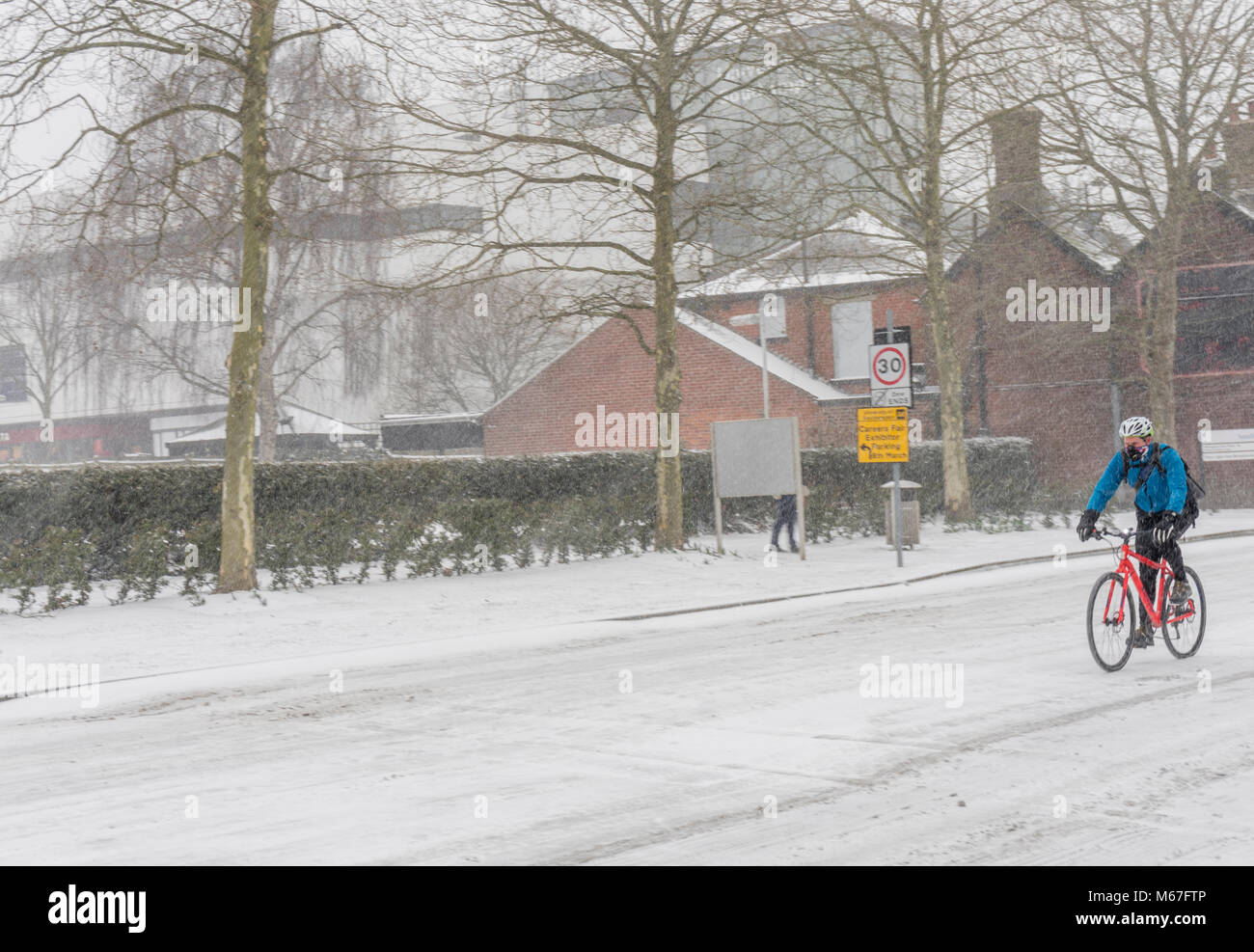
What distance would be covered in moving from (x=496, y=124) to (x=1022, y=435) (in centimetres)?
2295

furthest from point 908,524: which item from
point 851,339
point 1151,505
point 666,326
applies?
point 851,339

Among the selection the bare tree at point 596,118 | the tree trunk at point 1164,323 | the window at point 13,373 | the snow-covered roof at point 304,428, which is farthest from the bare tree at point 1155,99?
the window at point 13,373

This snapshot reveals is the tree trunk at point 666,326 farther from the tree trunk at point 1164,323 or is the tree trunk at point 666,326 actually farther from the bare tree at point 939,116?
the tree trunk at point 1164,323

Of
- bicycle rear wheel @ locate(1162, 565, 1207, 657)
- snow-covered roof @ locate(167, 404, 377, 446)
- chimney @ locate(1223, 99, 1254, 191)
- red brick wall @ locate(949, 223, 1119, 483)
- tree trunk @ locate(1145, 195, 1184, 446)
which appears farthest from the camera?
snow-covered roof @ locate(167, 404, 377, 446)

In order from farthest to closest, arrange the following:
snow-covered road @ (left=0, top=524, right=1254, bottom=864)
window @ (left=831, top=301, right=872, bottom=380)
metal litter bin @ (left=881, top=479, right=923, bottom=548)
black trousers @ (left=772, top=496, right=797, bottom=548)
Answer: window @ (left=831, top=301, right=872, bottom=380)
metal litter bin @ (left=881, top=479, right=923, bottom=548)
black trousers @ (left=772, top=496, right=797, bottom=548)
snow-covered road @ (left=0, top=524, right=1254, bottom=864)

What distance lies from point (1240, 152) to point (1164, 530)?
71.0 ft

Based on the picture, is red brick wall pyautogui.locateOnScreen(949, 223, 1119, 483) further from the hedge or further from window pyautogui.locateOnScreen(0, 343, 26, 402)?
window pyautogui.locateOnScreen(0, 343, 26, 402)

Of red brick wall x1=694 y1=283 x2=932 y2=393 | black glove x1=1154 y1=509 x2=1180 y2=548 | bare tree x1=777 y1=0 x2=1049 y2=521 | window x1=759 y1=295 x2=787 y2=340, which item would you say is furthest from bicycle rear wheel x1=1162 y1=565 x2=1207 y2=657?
window x1=759 y1=295 x2=787 y2=340

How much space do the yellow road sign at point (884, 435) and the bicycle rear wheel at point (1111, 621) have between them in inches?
362

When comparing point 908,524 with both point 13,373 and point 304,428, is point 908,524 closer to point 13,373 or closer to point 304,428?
point 304,428

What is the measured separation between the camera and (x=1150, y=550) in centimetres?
1098

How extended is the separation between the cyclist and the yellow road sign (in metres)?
8.92

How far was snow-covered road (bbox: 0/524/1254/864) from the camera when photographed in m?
6.19
